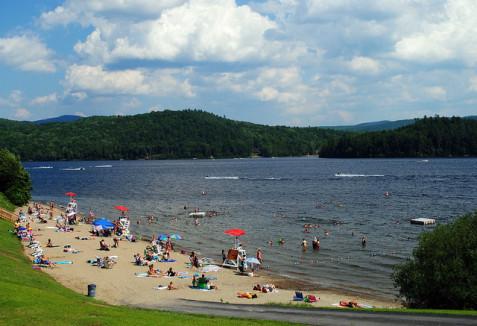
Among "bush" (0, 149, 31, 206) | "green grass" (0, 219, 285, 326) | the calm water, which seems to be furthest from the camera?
"bush" (0, 149, 31, 206)

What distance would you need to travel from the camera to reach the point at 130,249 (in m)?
52.4

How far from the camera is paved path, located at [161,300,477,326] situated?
20.9 metres

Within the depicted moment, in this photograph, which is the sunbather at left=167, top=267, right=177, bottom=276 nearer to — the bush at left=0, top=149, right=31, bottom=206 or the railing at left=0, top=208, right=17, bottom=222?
the railing at left=0, top=208, right=17, bottom=222

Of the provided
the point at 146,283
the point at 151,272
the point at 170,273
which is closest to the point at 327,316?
the point at 146,283

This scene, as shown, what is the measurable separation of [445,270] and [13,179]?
220 ft

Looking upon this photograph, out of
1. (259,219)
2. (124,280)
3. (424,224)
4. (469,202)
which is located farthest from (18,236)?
(469,202)

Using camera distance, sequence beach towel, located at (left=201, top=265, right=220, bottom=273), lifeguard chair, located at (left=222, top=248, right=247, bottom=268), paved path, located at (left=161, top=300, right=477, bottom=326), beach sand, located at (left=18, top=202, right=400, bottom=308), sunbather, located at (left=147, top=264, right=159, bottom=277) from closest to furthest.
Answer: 1. paved path, located at (left=161, top=300, right=477, bottom=326)
2. beach sand, located at (left=18, top=202, right=400, bottom=308)
3. sunbather, located at (left=147, top=264, right=159, bottom=277)
4. beach towel, located at (left=201, top=265, right=220, bottom=273)
5. lifeguard chair, located at (left=222, top=248, right=247, bottom=268)

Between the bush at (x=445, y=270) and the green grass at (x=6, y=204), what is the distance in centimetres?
5578

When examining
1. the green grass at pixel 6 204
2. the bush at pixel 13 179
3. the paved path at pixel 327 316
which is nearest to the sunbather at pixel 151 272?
the paved path at pixel 327 316

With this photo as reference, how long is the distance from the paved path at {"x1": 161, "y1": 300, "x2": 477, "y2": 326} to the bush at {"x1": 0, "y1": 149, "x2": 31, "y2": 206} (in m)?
55.7

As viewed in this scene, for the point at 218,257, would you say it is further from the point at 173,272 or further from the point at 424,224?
the point at 424,224

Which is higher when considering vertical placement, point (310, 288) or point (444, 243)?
point (444, 243)

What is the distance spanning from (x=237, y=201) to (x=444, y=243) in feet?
248

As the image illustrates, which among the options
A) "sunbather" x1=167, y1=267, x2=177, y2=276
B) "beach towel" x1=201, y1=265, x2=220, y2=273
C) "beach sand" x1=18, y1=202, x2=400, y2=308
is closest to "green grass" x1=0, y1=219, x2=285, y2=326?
"beach sand" x1=18, y1=202, x2=400, y2=308
